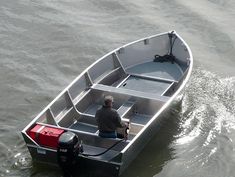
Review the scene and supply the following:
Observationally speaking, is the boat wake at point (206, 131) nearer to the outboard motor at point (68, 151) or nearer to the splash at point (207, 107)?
the splash at point (207, 107)

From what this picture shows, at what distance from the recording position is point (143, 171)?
11.9 m

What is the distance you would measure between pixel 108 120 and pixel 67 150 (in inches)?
53.2

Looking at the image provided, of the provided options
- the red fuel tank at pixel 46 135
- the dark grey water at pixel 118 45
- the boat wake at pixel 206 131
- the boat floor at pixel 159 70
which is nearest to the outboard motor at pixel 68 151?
the red fuel tank at pixel 46 135

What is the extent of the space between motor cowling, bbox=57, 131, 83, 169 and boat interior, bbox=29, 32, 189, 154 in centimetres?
82

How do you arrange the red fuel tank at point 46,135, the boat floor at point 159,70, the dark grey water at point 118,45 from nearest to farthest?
the red fuel tank at point 46,135, the dark grey water at point 118,45, the boat floor at point 159,70

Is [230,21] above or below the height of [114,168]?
above

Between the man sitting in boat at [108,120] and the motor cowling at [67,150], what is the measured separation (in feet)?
2.96

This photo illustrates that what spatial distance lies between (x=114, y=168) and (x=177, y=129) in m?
3.45

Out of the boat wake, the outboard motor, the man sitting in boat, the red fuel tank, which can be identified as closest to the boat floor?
the boat wake

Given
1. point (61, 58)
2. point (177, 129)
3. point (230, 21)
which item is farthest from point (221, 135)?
point (230, 21)

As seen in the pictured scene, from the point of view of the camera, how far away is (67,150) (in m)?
10.3

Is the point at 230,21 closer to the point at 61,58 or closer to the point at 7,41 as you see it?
the point at 61,58

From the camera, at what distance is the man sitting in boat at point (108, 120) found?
1114 cm

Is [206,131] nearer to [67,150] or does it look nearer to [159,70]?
[159,70]
